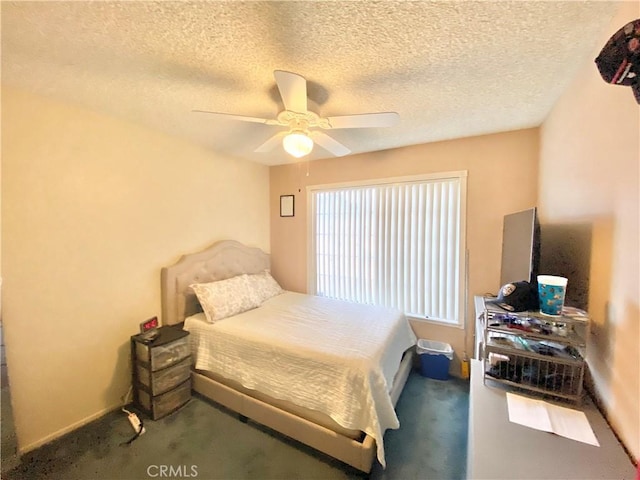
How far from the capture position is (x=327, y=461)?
5.54ft

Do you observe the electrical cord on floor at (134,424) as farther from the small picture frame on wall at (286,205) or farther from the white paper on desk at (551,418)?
the small picture frame on wall at (286,205)

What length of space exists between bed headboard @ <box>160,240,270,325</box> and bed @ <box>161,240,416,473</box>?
0.01 meters

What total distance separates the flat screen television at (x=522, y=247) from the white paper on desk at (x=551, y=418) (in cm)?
59

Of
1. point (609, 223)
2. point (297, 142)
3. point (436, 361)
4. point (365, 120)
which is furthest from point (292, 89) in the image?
point (436, 361)

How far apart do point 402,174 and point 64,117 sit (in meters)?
3.01

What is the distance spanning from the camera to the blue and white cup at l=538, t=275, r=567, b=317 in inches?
46.4

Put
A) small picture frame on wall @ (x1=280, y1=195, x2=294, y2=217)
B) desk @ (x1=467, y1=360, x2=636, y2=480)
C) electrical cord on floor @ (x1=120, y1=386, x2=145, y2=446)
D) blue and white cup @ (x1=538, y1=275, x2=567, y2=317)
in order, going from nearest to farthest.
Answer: desk @ (x1=467, y1=360, x2=636, y2=480)
blue and white cup @ (x1=538, y1=275, x2=567, y2=317)
electrical cord on floor @ (x1=120, y1=386, x2=145, y2=446)
small picture frame on wall @ (x1=280, y1=195, x2=294, y2=217)

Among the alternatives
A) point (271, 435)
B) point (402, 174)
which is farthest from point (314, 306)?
point (402, 174)

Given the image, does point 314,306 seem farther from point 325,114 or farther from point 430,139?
point 430,139

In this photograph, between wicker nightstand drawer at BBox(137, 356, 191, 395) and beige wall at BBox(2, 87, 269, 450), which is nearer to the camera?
beige wall at BBox(2, 87, 269, 450)

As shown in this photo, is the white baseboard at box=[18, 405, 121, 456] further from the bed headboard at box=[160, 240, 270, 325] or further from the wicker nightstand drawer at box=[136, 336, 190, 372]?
the bed headboard at box=[160, 240, 270, 325]

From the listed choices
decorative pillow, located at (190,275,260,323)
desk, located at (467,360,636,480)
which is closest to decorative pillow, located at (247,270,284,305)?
decorative pillow, located at (190,275,260,323)

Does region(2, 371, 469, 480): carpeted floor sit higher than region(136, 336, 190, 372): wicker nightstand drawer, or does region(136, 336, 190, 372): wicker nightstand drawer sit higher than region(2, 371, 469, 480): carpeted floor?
region(136, 336, 190, 372): wicker nightstand drawer

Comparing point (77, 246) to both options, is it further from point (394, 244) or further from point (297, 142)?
point (394, 244)
